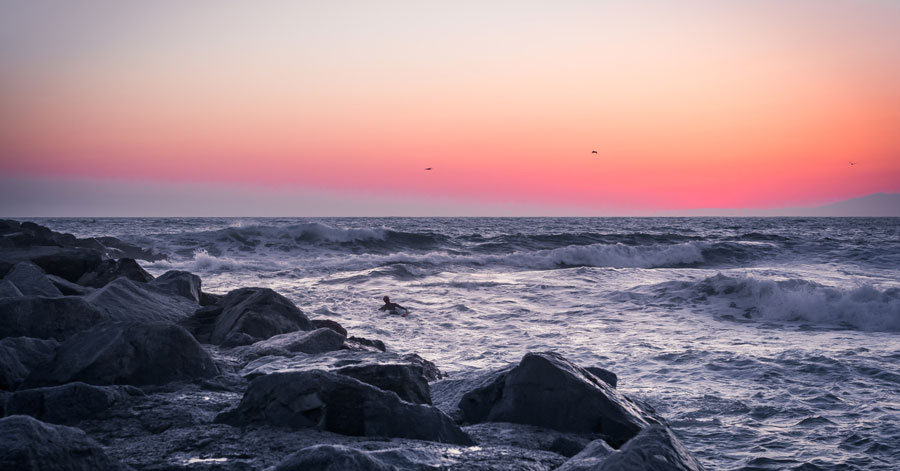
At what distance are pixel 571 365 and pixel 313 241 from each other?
27.8 m

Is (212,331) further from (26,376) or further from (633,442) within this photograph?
(633,442)

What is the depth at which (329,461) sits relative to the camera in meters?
2.46

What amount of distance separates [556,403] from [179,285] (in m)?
6.82

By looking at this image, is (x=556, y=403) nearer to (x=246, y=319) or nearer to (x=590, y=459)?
(x=590, y=459)

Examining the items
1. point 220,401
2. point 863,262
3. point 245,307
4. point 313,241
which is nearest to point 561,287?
point 245,307

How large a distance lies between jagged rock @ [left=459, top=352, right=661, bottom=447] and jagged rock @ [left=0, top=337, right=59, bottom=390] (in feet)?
A: 9.82

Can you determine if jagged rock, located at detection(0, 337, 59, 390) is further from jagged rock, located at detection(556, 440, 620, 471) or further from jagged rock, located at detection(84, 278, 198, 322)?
jagged rock, located at detection(556, 440, 620, 471)

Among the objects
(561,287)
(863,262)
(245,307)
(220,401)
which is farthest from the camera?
(863,262)

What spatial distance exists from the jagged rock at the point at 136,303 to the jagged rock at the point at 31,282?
25.2 inches

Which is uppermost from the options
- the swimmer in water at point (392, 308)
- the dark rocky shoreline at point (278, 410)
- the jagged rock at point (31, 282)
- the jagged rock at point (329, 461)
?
the jagged rock at point (31, 282)

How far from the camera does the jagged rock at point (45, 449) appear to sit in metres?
2.33

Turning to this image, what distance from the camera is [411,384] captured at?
13.8 ft

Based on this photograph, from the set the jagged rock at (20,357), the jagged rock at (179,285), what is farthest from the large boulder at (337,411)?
the jagged rock at (179,285)

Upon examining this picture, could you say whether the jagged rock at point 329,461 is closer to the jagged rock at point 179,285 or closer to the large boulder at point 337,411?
the large boulder at point 337,411
